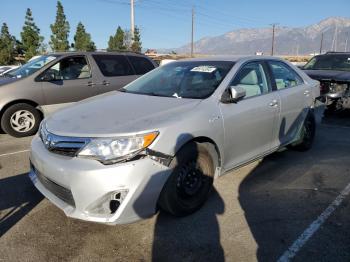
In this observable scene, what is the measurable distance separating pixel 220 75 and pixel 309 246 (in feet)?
6.61

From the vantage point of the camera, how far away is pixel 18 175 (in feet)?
15.1

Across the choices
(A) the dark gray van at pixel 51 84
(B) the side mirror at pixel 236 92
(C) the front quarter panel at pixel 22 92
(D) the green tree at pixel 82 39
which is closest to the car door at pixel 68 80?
(A) the dark gray van at pixel 51 84

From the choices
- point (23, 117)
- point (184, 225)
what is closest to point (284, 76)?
point (184, 225)

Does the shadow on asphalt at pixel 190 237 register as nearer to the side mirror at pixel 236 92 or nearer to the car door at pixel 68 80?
the side mirror at pixel 236 92

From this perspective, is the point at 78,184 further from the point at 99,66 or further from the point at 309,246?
the point at 99,66

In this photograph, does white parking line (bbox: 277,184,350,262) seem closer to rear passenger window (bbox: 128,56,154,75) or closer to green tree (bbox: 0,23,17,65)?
rear passenger window (bbox: 128,56,154,75)

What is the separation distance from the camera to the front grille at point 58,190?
3.01 meters

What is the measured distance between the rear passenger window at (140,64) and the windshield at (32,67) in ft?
5.95

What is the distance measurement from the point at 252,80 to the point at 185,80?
2.80 ft

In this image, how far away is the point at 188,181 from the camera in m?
3.41

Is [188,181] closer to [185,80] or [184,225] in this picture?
[184,225]

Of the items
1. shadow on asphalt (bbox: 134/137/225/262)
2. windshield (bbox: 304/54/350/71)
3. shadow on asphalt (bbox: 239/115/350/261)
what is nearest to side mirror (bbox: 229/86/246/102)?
shadow on asphalt (bbox: 134/137/225/262)

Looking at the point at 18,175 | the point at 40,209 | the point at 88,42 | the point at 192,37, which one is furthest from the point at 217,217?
the point at 192,37

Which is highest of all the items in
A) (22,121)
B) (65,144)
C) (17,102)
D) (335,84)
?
(65,144)
